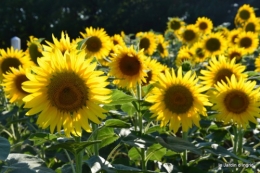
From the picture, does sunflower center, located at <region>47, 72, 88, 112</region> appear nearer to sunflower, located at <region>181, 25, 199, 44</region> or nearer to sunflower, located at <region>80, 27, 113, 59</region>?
sunflower, located at <region>80, 27, 113, 59</region>

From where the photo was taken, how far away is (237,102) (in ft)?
8.46

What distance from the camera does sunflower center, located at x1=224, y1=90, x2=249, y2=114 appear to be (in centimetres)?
255

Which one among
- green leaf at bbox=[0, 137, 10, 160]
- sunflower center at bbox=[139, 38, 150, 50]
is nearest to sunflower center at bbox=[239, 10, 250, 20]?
sunflower center at bbox=[139, 38, 150, 50]

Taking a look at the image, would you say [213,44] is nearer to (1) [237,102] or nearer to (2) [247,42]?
(2) [247,42]

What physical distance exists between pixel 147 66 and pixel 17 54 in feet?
3.28

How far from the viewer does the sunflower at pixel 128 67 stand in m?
2.84

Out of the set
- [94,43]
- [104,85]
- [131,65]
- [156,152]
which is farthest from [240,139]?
[94,43]

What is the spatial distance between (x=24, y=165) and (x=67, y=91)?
0.30 metres

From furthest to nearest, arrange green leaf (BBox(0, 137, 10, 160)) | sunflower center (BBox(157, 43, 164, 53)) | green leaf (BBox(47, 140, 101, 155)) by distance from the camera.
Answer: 1. sunflower center (BBox(157, 43, 164, 53))
2. green leaf (BBox(47, 140, 101, 155))
3. green leaf (BBox(0, 137, 10, 160))

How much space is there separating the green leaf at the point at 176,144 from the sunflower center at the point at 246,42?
3545mm

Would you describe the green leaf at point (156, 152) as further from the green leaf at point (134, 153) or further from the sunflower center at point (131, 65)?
the sunflower center at point (131, 65)

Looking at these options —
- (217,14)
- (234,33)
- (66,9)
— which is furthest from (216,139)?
(66,9)

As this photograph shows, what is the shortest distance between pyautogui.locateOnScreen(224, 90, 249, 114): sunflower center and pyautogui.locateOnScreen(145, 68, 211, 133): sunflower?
0.19m

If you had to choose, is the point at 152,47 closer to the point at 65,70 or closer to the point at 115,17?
the point at 65,70
